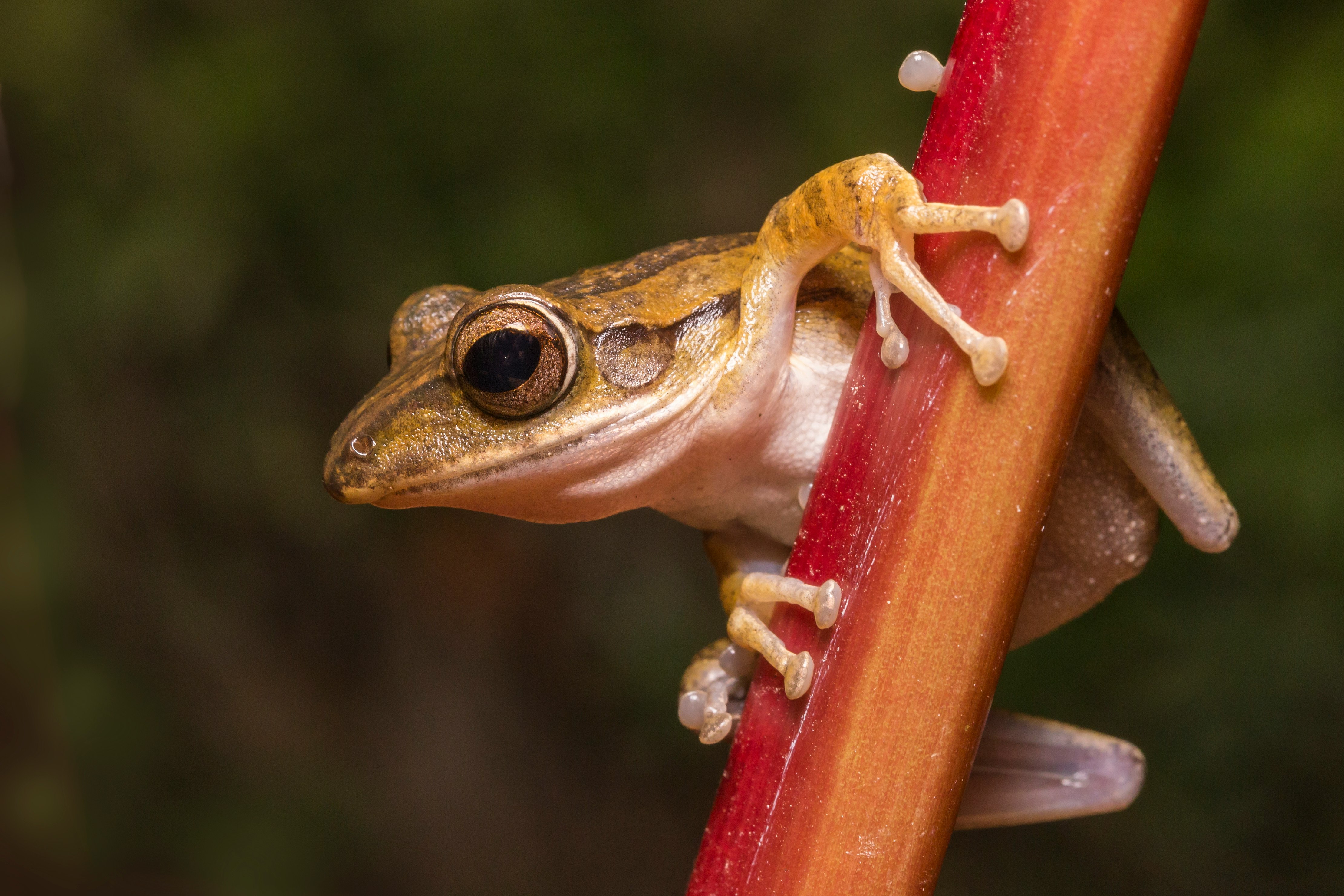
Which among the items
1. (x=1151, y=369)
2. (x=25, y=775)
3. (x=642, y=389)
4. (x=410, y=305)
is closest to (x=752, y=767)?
(x=642, y=389)

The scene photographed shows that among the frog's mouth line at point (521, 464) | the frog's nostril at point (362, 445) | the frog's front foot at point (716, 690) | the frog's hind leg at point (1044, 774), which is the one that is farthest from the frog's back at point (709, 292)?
the frog's hind leg at point (1044, 774)

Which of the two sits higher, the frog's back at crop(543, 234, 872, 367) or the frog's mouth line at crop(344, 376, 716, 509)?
the frog's back at crop(543, 234, 872, 367)

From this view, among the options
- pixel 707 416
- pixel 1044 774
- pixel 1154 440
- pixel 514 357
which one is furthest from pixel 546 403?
pixel 1044 774

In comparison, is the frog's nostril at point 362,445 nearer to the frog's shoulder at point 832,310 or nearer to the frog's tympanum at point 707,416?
the frog's tympanum at point 707,416

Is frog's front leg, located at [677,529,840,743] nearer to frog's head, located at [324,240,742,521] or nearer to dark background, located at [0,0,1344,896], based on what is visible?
frog's head, located at [324,240,742,521]

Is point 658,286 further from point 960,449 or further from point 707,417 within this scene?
point 960,449

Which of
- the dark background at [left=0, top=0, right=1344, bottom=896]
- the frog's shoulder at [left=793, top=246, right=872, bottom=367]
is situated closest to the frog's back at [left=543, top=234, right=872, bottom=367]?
the frog's shoulder at [left=793, top=246, right=872, bottom=367]

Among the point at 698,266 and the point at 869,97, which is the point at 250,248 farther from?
the point at 698,266
